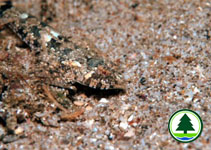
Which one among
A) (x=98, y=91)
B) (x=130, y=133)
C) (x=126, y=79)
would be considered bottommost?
(x=130, y=133)

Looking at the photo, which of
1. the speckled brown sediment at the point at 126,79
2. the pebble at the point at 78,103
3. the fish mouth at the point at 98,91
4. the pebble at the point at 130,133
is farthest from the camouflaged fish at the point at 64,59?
the pebble at the point at 130,133

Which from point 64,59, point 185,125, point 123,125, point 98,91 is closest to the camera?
point 185,125

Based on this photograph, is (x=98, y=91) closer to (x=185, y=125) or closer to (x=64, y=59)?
(x=64, y=59)

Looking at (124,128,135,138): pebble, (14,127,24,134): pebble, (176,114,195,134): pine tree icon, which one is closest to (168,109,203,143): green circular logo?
(176,114,195,134): pine tree icon

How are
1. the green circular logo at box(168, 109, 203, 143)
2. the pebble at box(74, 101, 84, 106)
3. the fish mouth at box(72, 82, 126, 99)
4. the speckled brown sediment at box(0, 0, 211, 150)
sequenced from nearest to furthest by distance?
1. the green circular logo at box(168, 109, 203, 143)
2. the speckled brown sediment at box(0, 0, 211, 150)
3. the pebble at box(74, 101, 84, 106)
4. the fish mouth at box(72, 82, 126, 99)

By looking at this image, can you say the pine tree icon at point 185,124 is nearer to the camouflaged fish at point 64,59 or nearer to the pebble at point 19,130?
the camouflaged fish at point 64,59

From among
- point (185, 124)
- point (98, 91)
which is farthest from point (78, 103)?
point (185, 124)

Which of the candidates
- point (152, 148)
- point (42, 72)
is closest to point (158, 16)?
point (42, 72)

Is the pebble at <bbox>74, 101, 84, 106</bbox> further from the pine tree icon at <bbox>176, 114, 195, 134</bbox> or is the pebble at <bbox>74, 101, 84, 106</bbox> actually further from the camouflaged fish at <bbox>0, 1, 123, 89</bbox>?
the pine tree icon at <bbox>176, 114, 195, 134</bbox>
